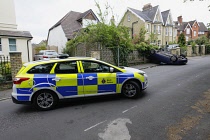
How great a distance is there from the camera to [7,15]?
16.8m

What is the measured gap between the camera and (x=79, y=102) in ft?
18.5

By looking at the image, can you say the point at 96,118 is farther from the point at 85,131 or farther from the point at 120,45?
the point at 120,45

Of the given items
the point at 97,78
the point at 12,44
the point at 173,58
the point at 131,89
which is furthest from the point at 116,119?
the point at 12,44

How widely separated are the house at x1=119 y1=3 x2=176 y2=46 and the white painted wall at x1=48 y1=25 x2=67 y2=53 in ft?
40.9

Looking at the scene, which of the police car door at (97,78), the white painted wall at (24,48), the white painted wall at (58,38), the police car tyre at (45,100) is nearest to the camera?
the police car tyre at (45,100)

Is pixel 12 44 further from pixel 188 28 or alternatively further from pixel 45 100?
pixel 188 28

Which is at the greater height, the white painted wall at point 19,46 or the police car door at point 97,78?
the white painted wall at point 19,46

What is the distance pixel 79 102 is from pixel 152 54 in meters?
12.6

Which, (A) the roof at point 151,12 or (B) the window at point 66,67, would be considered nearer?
(B) the window at point 66,67

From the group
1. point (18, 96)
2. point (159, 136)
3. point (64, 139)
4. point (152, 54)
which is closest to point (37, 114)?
A: point (18, 96)

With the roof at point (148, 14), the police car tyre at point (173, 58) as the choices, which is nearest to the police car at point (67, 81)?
the police car tyre at point (173, 58)

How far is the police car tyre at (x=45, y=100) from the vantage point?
496 cm

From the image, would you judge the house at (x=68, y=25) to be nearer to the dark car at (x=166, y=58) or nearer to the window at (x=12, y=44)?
the window at (x=12, y=44)

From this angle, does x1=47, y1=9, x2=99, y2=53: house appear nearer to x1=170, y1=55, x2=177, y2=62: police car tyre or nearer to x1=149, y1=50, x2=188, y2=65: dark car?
x1=149, y1=50, x2=188, y2=65: dark car
